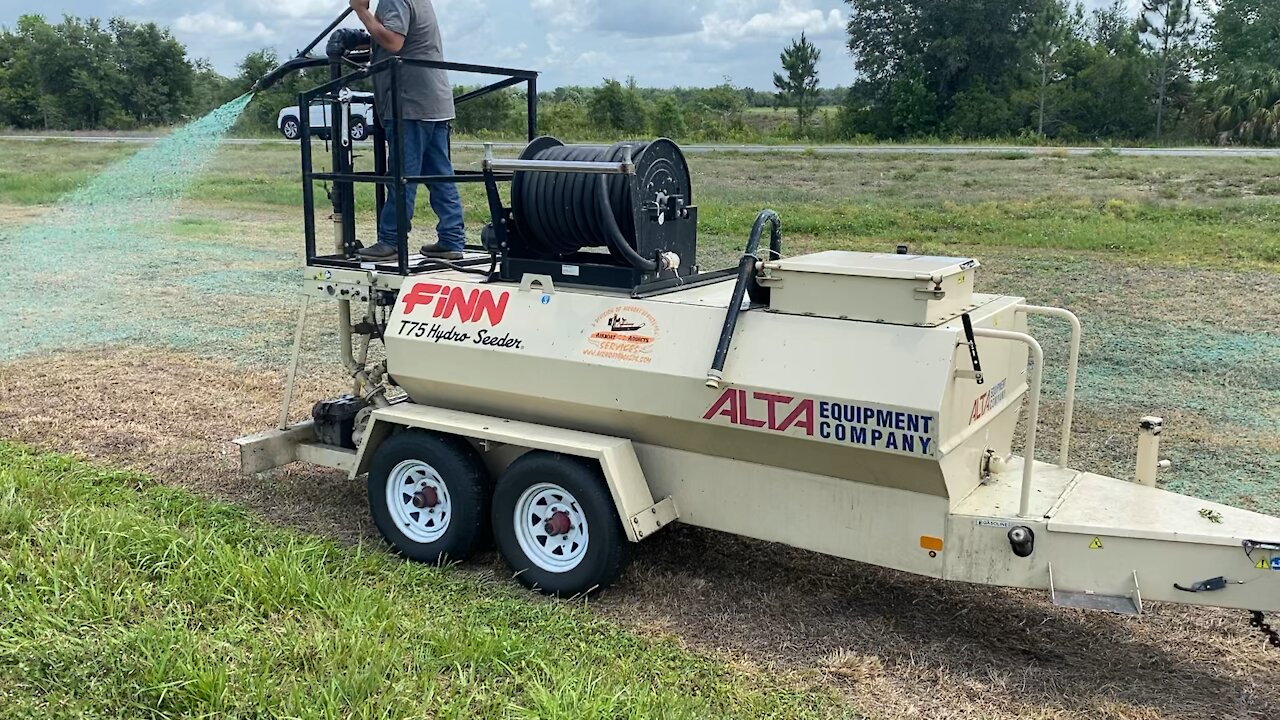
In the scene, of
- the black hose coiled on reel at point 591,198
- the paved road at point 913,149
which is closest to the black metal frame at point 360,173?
the black hose coiled on reel at point 591,198

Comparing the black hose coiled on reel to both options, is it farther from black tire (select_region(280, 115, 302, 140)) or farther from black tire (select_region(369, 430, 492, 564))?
black tire (select_region(280, 115, 302, 140))

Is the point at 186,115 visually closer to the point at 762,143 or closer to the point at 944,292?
the point at 762,143

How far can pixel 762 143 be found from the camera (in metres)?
42.6

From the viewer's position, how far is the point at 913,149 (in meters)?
37.3

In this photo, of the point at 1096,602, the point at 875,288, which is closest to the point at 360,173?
the point at 875,288

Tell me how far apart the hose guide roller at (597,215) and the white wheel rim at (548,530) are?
1.01m

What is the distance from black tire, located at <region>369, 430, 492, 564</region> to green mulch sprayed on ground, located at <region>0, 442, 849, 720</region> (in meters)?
0.15

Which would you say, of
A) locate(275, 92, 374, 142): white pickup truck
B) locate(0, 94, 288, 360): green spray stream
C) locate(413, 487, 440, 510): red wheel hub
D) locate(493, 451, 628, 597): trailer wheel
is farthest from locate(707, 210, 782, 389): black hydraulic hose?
locate(0, 94, 288, 360): green spray stream

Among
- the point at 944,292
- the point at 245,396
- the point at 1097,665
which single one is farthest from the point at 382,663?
the point at 245,396

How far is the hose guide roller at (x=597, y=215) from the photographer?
4883 millimetres

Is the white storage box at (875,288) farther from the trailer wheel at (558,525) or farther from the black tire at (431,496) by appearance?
the black tire at (431,496)

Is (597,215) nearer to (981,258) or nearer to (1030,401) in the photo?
(1030,401)

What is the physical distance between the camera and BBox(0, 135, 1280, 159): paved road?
104 ft

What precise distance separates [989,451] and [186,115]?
1289 inches
